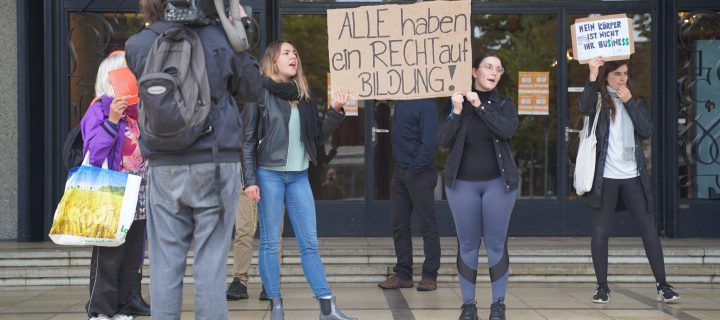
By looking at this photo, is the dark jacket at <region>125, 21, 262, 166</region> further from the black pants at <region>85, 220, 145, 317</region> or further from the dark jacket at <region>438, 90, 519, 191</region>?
→ the dark jacket at <region>438, 90, 519, 191</region>

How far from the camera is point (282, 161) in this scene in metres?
6.12

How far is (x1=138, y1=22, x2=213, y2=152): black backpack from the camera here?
4.08 m

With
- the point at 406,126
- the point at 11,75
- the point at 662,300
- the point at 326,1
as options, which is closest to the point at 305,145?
the point at 406,126

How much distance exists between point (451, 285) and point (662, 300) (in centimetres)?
181

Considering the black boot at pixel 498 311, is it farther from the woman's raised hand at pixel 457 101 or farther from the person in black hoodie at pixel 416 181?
the person in black hoodie at pixel 416 181

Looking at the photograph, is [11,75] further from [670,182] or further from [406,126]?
[670,182]

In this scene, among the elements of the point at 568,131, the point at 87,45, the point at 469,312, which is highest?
the point at 87,45

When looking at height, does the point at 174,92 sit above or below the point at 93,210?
above

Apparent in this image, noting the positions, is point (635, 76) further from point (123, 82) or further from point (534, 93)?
point (123, 82)

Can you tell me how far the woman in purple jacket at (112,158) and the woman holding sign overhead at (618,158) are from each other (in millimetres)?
3401

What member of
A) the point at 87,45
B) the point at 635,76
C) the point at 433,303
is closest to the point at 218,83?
the point at 433,303

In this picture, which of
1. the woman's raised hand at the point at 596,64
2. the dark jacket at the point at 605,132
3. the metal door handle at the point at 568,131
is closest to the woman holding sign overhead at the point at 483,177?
the woman's raised hand at the point at 596,64

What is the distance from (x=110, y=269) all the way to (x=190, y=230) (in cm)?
204

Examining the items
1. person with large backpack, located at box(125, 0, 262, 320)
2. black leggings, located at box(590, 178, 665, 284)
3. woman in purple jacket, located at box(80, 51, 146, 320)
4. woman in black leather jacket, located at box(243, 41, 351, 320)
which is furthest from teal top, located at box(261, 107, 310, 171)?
black leggings, located at box(590, 178, 665, 284)
